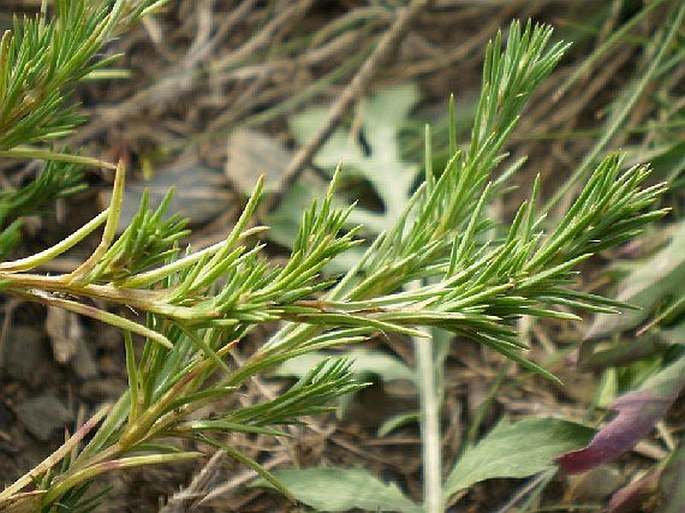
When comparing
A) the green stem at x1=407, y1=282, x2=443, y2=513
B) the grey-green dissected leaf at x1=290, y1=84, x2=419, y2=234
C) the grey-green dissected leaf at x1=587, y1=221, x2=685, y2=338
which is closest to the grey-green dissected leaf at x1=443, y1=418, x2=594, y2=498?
the green stem at x1=407, y1=282, x2=443, y2=513

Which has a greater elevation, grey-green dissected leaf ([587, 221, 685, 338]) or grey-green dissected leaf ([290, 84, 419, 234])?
grey-green dissected leaf ([290, 84, 419, 234])

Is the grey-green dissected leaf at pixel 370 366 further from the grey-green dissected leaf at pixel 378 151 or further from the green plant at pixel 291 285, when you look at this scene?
the green plant at pixel 291 285

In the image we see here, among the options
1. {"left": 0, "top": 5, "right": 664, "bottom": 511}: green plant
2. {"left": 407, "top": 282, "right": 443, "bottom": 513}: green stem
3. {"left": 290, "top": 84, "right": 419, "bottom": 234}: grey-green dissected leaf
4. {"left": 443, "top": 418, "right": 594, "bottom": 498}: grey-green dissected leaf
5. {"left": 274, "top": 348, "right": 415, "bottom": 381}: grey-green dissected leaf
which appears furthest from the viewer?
{"left": 290, "top": 84, "right": 419, "bottom": 234}: grey-green dissected leaf

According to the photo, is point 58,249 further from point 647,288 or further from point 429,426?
point 647,288

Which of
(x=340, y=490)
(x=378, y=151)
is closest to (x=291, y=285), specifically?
(x=340, y=490)

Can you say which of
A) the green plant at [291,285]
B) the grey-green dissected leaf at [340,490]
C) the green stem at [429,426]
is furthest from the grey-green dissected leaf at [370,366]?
the green plant at [291,285]

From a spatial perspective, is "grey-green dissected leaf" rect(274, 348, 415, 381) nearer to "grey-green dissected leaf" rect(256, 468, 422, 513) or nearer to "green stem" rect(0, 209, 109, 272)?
"grey-green dissected leaf" rect(256, 468, 422, 513)
